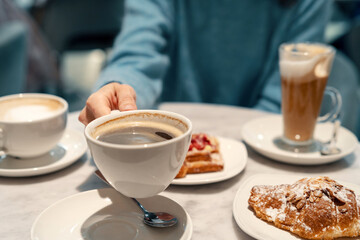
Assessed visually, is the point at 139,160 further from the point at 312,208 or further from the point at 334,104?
the point at 334,104

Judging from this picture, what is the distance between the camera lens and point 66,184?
886 mm

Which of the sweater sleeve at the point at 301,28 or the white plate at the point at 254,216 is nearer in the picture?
the white plate at the point at 254,216

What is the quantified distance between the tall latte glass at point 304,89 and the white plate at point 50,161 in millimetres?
580

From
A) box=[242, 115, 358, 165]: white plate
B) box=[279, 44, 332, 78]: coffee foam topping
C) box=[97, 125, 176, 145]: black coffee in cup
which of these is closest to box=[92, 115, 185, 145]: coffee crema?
box=[97, 125, 176, 145]: black coffee in cup

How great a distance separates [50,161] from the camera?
3.20 feet

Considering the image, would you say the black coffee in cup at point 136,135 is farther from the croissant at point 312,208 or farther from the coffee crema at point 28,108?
the coffee crema at point 28,108

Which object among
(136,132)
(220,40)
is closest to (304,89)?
(136,132)

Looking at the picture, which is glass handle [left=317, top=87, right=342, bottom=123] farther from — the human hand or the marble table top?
the human hand

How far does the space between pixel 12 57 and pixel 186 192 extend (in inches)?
77.0

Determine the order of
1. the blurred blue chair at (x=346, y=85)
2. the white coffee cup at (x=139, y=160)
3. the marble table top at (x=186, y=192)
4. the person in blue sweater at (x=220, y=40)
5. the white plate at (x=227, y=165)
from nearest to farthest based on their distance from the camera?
the white coffee cup at (x=139, y=160), the marble table top at (x=186, y=192), the white plate at (x=227, y=165), the blurred blue chair at (x=346, y=85), the person in blue sweater at (x=220, y=40)

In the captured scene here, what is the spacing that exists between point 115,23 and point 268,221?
9.20 ft

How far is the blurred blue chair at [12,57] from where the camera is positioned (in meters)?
2.37

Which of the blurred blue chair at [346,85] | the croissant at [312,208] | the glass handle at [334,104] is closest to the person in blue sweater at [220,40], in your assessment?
the blurred blue chair at [346,85]

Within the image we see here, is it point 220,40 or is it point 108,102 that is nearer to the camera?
point 108,102
